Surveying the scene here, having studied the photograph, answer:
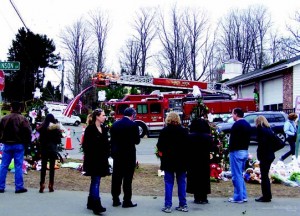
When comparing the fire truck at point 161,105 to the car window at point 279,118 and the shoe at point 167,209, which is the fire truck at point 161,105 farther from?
the shoe at point 167,209

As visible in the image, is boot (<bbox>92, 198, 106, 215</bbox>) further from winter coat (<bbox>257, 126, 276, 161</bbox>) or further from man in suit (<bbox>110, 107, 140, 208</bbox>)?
winter coat (<bbox>257, 126, 276, 161</bbox>)

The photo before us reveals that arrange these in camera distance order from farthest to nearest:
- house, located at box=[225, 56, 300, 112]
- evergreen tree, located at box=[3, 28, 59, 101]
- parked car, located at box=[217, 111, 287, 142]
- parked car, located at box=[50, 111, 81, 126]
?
1. evergreen tree, located at box=[3, 28, 59, 101]
2. parked car, located at box=[50, 111, 81, 126]
3. house, located at box=[225, 56, 300, 112]
4. parked car, located at box=[217, 111, 287, 142]

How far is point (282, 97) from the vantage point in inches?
1268

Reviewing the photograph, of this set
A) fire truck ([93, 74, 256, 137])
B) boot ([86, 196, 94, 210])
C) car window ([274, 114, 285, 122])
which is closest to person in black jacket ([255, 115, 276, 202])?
boot ([86, 196, 94, 210])

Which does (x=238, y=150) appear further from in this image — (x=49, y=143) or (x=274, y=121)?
(x=274, y=121)

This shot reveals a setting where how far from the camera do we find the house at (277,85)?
30.3m

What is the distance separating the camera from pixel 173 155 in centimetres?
825

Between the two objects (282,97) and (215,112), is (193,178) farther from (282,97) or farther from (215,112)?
(282,97)

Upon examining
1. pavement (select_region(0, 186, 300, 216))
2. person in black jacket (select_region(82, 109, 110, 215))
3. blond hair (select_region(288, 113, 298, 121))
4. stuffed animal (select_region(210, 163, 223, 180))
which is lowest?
pavement (select_region(0, 186, 300, 216))

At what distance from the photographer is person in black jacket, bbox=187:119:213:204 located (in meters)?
9.10

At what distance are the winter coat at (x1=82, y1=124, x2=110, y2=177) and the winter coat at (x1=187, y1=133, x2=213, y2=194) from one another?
2003mm

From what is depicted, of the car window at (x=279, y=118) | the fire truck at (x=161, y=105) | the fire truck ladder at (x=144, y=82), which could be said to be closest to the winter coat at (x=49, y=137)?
the car window at (x=279, y=118)

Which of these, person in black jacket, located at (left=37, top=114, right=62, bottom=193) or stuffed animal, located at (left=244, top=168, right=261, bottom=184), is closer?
person in black jacket, located at (left=37, top=114, right=62, bottom=193)

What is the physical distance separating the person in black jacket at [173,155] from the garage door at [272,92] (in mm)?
25599
